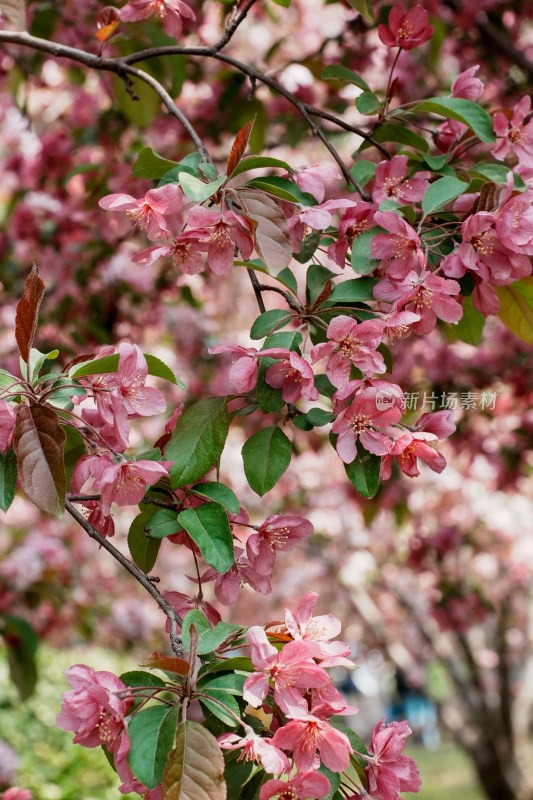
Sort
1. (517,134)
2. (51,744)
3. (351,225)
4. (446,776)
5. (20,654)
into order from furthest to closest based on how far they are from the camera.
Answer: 1. (446,776)
2. (51,744)
3. (20,654)
4. (517,134)
5. (351,225)

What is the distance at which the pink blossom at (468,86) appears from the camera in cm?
110

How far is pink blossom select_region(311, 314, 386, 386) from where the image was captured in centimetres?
84

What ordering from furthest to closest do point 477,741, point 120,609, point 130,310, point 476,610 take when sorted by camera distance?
point 120,609
point 477,741
point 476,610
point 130,310

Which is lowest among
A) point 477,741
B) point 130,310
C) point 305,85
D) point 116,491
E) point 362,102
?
point 477,741

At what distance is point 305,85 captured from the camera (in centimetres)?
251

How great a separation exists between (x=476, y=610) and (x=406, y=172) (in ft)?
10.2

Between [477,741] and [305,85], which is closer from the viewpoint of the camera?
[305,85]

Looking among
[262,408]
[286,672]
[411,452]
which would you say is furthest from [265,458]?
[286,672]

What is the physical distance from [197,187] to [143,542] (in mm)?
396

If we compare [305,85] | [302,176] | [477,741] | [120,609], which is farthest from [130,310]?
[477,741]

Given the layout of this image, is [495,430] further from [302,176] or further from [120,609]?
[120,609]

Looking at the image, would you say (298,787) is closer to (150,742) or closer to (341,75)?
(150,742)

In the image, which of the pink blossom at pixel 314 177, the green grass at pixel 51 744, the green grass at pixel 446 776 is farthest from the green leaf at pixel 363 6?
the green grass at pixel 446 776

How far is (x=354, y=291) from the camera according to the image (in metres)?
0.90
